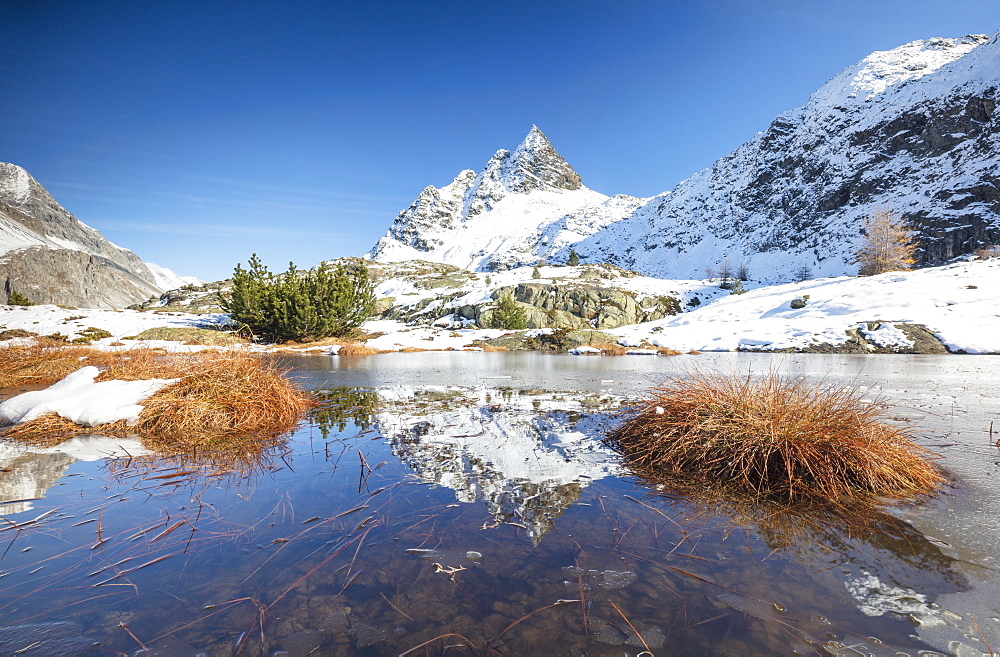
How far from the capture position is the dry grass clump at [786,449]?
338 centimetres

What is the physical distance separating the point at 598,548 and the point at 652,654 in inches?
32.6

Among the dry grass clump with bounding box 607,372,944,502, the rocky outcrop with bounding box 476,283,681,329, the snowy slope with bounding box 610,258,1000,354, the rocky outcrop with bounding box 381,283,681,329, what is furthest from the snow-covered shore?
the dry grass clump with bounding box 607,372,944,502

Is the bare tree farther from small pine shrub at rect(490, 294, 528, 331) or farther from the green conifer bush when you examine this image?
the green conifer bush

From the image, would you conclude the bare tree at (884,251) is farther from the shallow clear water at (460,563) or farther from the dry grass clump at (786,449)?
the dry grass clump at (786,449)

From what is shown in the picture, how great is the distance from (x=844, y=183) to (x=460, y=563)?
4796 inches

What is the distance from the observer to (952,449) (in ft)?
14.3

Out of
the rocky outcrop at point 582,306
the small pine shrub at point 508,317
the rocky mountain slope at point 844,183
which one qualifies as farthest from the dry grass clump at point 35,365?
the rocky mountain slope at point 844,183

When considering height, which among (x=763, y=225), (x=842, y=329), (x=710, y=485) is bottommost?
(x=710, y=485)

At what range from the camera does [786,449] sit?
3.50 meters

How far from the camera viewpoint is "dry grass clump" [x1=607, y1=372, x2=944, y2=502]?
338cm

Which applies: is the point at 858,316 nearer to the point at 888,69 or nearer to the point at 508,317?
the point at 508,317

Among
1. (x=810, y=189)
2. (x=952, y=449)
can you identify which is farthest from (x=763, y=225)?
(x=952, y=449)

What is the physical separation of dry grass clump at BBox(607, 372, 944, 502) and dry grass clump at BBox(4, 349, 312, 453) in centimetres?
→ 507

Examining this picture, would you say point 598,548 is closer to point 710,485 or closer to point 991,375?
point 710,485
